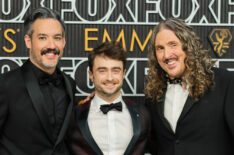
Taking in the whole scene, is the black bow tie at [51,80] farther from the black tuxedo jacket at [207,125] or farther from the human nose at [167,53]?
the black tuxedo jacket at [207,125]

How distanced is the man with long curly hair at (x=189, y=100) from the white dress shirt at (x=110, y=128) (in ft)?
0.88

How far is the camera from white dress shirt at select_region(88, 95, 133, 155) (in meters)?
2.35

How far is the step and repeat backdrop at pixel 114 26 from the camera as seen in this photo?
→ 3.63 metres

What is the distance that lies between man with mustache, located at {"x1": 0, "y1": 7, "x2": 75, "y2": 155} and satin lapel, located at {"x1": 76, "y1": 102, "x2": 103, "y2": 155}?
0.15 m

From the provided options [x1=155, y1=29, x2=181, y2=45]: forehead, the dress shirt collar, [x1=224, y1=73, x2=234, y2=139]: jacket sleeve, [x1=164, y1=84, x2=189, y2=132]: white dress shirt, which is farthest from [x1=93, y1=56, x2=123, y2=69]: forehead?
[x1=224, y1=73, x2=234, y2=139]: jacket sleeve

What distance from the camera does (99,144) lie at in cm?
234

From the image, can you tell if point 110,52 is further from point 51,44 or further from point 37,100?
point 37,100

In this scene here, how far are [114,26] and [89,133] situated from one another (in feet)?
6.03

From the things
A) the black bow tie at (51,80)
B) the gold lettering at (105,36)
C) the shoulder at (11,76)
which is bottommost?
the black bow tie at (51,80)

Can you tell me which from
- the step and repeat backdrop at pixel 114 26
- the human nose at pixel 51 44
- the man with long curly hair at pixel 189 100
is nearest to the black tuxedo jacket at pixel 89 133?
the man with long curly hair at pixel 189 100

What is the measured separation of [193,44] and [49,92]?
1.27 m

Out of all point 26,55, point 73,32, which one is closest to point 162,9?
point 73,32

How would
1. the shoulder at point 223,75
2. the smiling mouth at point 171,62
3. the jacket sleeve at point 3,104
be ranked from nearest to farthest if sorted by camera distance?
the jacket sleeve at point 3,104 → the shoulder at point 223,75 → the smiling mouth at point 171,62

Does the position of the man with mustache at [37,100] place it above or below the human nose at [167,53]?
below
